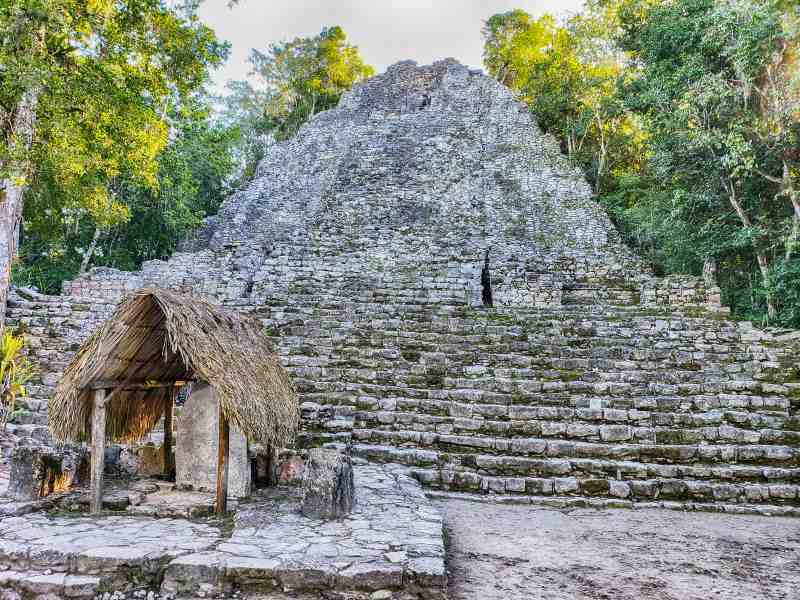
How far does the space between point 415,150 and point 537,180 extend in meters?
4.88

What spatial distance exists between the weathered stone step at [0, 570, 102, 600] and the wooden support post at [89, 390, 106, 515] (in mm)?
880

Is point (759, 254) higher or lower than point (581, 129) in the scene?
lower

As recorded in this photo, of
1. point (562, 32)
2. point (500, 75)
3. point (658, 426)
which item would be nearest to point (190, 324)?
point (658, 426)

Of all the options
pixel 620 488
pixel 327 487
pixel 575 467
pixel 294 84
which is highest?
pixel 294 84

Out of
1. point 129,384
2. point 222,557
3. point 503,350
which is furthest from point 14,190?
point 503,350

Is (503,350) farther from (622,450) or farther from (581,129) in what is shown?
(581,129)

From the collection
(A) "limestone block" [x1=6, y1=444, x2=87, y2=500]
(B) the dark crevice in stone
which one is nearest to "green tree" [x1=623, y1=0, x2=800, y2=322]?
(B) the dark crevice in stone

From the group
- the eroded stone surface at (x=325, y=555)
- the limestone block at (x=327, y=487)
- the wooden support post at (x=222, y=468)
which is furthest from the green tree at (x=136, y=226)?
the eroded stone surface at (x=325, y=555)

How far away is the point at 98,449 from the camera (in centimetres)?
352

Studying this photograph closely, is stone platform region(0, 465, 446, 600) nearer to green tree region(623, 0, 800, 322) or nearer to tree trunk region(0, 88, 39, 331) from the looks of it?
tree trunk region(0, 88, 39, 331)

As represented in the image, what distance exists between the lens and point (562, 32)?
74.0 ft

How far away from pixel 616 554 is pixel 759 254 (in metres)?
10.4

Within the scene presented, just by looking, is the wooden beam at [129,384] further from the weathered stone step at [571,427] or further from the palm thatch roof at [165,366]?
the weathered stone step at [571,427]

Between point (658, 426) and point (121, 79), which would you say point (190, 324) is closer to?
point (658, 426)
